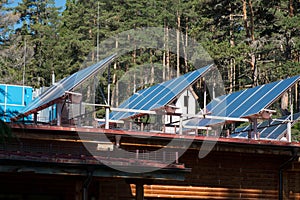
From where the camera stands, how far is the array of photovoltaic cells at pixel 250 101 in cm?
1942

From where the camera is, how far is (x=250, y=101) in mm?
20516

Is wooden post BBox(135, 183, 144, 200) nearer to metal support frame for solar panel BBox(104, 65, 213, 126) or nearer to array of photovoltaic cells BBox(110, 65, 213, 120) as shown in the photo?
metal support frame for solar panel BBox(104, 65, 213, 126)

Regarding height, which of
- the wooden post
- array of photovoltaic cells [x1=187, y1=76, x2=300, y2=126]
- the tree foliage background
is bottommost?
the wooden post

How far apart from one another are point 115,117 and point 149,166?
950 cm

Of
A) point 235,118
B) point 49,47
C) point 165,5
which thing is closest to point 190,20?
point 165,5

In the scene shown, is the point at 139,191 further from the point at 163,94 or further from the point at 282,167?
the point at 163,94

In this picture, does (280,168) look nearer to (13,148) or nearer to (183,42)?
(13,148)

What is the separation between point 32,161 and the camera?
14742 mm

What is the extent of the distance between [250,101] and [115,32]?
33.3 meters

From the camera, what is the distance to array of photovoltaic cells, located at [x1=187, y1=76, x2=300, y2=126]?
19.4m

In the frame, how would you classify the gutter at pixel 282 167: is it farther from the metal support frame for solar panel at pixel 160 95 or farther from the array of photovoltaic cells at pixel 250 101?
the metal support frame for solar panel at pixel 160 95

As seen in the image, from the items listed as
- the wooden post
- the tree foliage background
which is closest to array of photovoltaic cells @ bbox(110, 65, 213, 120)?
the wooden post

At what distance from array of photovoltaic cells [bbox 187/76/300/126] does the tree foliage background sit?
1812 centimetres

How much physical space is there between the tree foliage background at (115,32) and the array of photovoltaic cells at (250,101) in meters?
18.1
